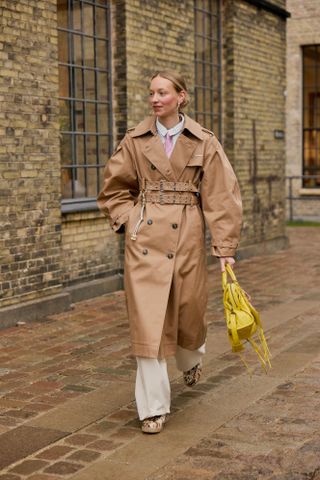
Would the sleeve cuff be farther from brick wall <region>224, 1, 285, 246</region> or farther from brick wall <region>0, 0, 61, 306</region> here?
brick wall <region>224, 1, 285, 246</region>

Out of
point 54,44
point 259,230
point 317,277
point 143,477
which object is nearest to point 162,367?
point 143,477

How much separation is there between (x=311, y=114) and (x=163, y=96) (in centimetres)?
1753

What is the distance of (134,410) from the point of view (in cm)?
526

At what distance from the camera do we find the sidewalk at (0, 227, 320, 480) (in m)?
4.25

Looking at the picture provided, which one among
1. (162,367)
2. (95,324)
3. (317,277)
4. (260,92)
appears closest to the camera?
(162,367)

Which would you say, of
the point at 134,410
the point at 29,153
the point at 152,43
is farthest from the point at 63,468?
the point at 152,43

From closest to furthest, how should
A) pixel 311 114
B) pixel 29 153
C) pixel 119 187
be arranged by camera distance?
pixel 119 187
pixel 29 153
pixel 311 114

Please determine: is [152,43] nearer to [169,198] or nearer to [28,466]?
[169,198]

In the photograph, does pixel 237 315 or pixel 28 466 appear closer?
pixel 28 466

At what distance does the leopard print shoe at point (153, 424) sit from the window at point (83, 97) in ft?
15.3

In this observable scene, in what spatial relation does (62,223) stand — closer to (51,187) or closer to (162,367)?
(51,187)

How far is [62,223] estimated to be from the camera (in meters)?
9.07

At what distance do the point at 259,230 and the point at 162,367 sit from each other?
940cm

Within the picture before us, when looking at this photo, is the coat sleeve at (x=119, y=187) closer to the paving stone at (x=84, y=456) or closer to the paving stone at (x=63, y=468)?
the paving stone at (x=84, y=456)
